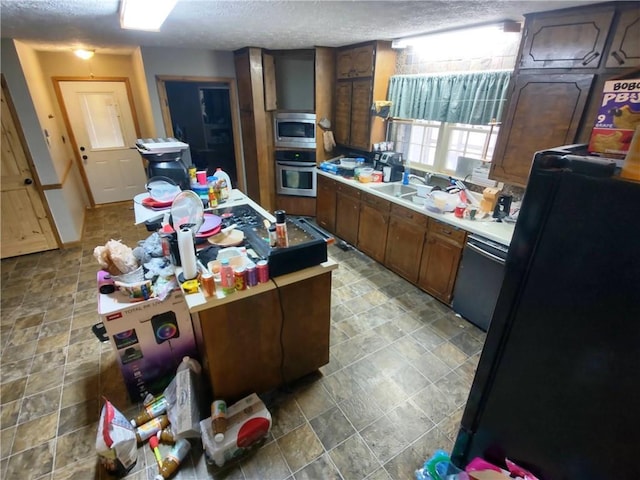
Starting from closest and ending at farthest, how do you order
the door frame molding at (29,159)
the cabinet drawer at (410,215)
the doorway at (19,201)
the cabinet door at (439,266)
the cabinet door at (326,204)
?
the cabinet door at (439,266)
the cabinet drawer at (410,215)
the door frame molding at (29,159)
the doorway at (19,201)
the cabinet door at (326,204)

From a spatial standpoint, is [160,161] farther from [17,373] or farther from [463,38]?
[463,38]

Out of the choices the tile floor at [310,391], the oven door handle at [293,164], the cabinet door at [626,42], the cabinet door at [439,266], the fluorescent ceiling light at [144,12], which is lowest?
the tile floor at [310,391]

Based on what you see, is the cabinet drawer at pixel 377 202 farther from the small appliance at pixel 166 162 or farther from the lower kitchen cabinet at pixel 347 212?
the small appliance at pixel 166 162

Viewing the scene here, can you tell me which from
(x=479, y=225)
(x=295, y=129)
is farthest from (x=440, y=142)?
(x=295, y=129)

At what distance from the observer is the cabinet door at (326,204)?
13.4 ft

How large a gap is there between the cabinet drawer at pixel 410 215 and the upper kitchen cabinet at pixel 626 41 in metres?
1.54

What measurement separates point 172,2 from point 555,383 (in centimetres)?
250

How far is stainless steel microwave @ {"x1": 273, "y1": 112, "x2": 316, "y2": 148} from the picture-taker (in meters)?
4.23

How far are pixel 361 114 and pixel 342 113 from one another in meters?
0.39

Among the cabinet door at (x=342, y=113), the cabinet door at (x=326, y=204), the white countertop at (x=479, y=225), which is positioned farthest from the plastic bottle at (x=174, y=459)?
the cabinet door at (x=342, y=113)

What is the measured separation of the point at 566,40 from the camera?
195 centimetres

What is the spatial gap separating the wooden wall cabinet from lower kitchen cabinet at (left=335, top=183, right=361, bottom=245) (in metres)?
1.65

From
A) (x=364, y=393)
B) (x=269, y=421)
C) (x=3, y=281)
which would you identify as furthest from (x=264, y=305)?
(x=3, y=281)

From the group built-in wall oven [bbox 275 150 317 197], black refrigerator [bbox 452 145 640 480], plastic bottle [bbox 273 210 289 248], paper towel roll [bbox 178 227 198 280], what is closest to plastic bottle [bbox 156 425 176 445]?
paper towel roll [bbox 178 227 198 280]
